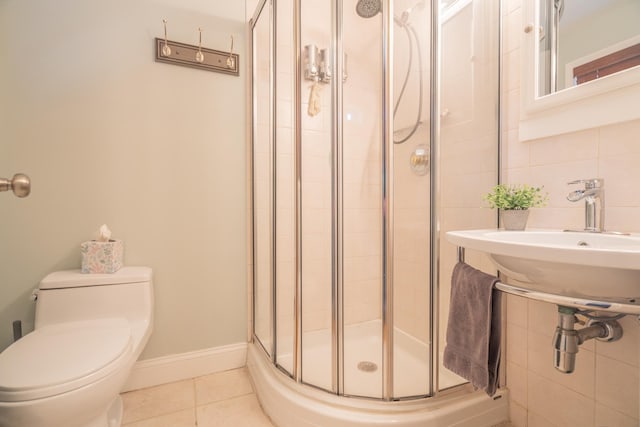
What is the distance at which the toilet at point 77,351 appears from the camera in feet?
2.66

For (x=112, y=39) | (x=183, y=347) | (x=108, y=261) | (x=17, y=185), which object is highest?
(x=112, y=39)

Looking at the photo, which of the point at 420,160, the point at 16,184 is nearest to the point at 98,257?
the point at 16,184

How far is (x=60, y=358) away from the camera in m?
0.92

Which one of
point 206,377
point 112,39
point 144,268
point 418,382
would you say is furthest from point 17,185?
point 418,382

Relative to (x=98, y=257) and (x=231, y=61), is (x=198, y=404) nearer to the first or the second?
(x=98, y=257)

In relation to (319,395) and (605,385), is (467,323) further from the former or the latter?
(319,395)

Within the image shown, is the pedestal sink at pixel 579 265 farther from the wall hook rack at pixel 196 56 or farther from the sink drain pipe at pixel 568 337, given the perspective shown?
the wall hook rack at pixel 196 56

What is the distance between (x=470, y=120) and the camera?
1.26m

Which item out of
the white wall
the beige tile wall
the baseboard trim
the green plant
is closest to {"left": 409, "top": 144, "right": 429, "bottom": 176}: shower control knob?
the green plant

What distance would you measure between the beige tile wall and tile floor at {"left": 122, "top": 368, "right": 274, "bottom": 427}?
106 cm

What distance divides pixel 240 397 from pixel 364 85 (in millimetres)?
1576

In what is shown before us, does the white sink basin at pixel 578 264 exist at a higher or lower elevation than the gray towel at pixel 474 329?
higher

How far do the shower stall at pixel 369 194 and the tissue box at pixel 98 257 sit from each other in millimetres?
690

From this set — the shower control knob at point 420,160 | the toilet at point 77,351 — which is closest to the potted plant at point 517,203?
the shower control knob at point 420,160
